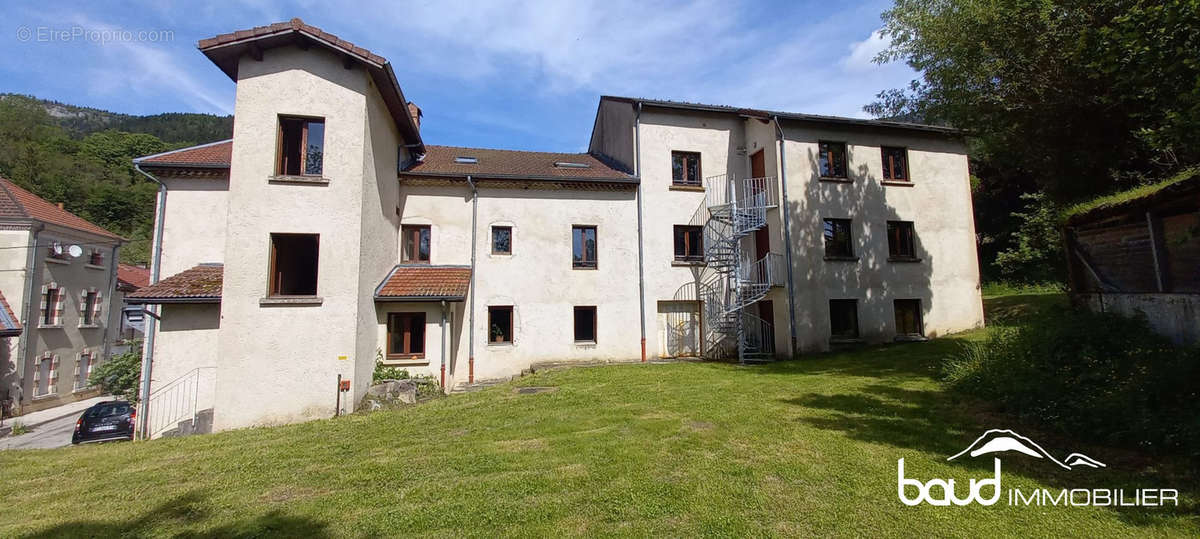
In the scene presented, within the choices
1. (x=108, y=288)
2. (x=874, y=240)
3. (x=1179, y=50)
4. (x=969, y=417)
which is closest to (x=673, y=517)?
(x=969, y=417)

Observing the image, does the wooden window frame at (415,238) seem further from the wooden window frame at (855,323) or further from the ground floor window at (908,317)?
the ground floor window at (908,317)

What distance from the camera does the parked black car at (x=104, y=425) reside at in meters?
15.1

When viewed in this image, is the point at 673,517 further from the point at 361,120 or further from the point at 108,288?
the point at 108,288

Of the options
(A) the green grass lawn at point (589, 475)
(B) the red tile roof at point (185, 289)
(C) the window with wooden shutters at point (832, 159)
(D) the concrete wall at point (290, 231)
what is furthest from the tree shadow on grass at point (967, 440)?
(B) the red tile roof at point (185, 289)

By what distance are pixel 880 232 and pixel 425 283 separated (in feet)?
50.2

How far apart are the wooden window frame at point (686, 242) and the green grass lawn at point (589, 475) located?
7.77m

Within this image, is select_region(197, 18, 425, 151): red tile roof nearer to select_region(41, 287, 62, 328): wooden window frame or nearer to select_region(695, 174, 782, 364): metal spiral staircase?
select_region(695, 174, 782, 364): metal spiral staircase

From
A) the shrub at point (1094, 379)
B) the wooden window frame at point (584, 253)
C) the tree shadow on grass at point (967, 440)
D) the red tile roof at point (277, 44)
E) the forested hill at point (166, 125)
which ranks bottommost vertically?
the tree shadow on grass at point (967, 440)

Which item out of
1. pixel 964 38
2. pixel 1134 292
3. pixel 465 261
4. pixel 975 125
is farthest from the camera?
pixel 465 261

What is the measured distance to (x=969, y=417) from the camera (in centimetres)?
677

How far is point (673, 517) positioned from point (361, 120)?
1083 cm

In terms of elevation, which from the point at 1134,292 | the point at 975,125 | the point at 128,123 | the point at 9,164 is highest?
the point at 128,123

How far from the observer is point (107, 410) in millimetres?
15867

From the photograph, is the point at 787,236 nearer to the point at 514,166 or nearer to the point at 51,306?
the point at 514,166
